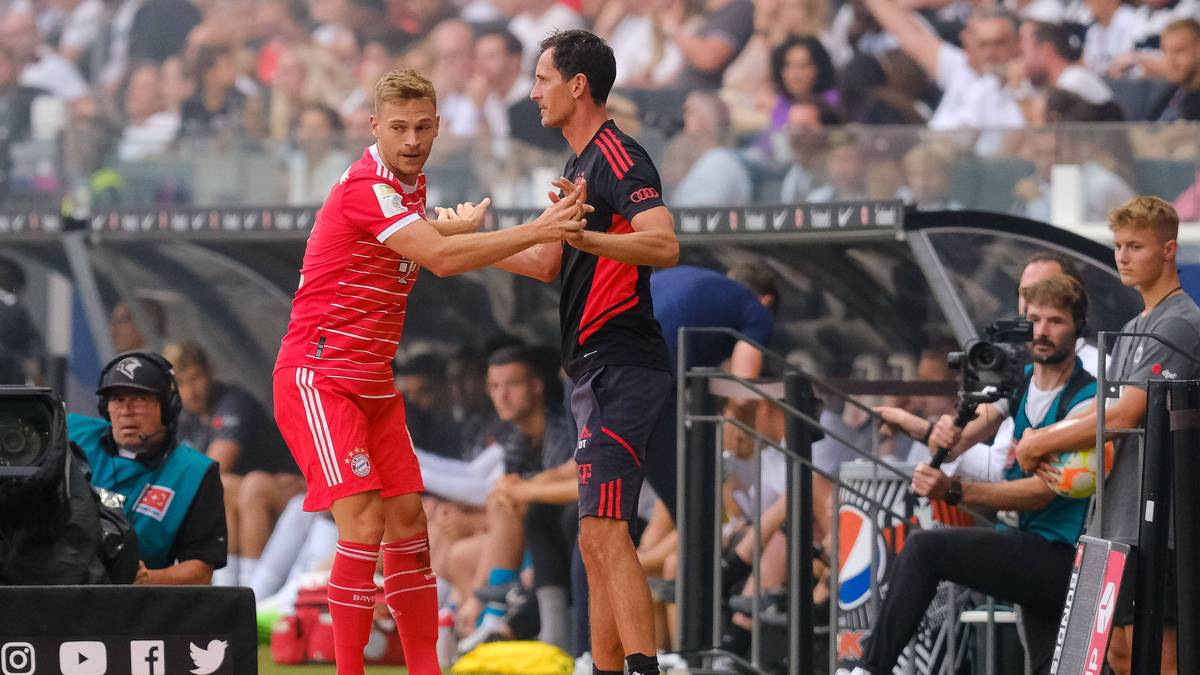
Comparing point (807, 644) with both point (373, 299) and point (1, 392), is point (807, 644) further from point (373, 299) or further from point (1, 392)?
point (1, 392)

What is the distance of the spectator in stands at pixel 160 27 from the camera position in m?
13.9

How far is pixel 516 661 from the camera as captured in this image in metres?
7.62

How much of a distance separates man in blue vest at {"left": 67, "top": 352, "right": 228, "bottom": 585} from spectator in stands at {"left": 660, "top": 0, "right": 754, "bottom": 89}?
555 cm

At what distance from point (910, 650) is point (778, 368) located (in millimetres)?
1853

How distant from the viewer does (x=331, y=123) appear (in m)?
12.0

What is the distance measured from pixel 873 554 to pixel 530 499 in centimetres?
260

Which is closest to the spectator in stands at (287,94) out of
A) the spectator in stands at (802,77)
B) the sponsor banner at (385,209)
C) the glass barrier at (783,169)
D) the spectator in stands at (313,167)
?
the glass barrier at (783,169)

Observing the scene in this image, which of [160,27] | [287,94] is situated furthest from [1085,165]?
[160,27]

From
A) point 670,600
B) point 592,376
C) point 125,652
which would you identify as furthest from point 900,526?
point 125,652

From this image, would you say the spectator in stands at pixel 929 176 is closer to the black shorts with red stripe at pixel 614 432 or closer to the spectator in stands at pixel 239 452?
the black shorts with red stripe at pixel 614 432

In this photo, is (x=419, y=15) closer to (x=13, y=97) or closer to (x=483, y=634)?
(x=13, y=97)

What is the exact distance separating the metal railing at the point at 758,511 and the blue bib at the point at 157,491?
1.68 meters

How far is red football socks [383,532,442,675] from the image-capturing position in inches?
201

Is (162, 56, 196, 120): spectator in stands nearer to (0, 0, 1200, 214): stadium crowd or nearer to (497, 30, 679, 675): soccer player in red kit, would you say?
(0, 0, 1200, 214): stadium crowd
